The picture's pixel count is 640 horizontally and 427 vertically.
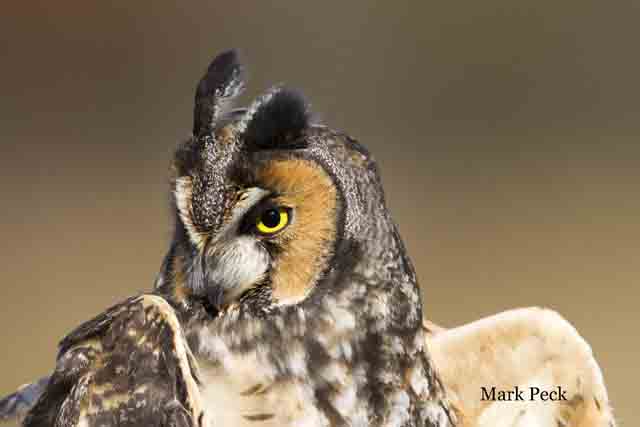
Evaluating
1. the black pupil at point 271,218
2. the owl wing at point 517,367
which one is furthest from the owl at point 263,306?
the owl wing at point 517,367

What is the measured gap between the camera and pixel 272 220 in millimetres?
881

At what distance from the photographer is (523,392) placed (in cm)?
119

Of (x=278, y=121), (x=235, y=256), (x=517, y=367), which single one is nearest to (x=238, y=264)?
(x=235, y=256)

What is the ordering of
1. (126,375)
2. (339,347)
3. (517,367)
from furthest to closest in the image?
1. (517,367)
2. (339,347)
3. (126,375)

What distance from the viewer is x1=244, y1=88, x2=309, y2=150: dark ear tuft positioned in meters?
0.87

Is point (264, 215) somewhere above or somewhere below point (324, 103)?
below

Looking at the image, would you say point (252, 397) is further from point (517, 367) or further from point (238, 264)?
point (517, 367)

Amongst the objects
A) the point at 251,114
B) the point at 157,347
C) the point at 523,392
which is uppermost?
the point at 251,114

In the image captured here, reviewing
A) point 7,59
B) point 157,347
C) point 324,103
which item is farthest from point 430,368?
point 7,59

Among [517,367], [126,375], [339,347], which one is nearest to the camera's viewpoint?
[126,375]

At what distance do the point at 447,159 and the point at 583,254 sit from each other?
389mm

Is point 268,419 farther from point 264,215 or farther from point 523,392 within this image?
point 523,392

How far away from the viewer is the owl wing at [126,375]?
834 mm

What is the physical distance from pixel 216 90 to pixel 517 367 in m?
0.61
